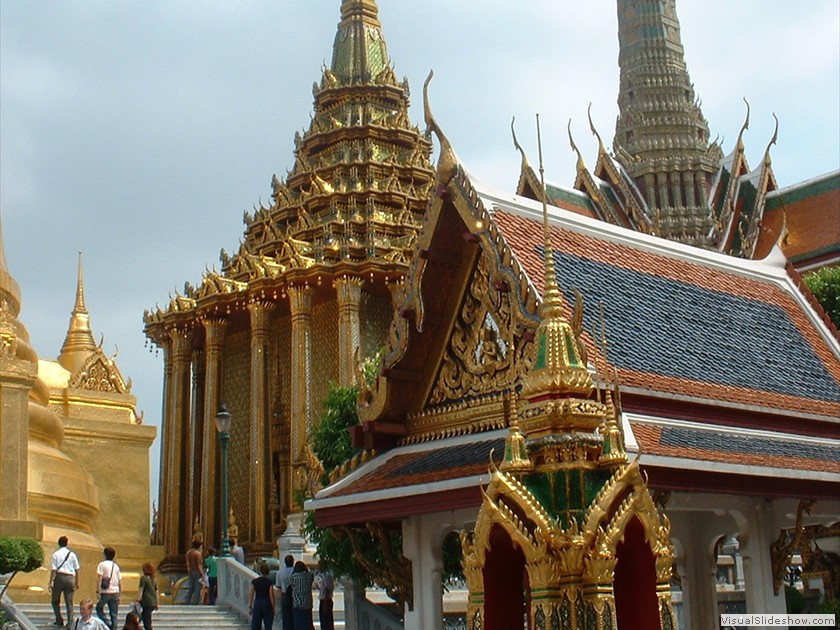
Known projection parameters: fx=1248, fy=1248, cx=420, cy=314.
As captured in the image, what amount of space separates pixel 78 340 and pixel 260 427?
462cm

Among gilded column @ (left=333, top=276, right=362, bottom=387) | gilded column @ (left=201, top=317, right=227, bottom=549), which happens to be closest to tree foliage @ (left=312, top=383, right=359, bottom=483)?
gilded column @ (left=333, top=276, right=362, bottom=387)

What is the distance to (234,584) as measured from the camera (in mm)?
16641

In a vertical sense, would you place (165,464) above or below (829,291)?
below

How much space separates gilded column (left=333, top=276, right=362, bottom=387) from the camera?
91.3 ft

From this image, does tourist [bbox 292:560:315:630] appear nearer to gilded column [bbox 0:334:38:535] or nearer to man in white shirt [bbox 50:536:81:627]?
man in white shirt [bbox 50:536:81:627]

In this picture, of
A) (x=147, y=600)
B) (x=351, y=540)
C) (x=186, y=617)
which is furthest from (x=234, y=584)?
(x=351, y=540)

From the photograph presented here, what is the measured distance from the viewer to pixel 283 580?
13.6 m

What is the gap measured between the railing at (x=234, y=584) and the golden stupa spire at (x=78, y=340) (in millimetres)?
11718

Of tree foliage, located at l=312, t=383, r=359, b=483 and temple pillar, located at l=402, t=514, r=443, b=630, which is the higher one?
tree foliage, located at l=312, t=383, r=359, b=483

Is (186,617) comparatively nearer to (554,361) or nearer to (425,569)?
(425,569)

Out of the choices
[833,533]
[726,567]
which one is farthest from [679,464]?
[726,567]

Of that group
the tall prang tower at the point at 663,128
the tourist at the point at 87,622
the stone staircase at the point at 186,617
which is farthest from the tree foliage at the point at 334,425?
the tall prang tower at the point at 663,128

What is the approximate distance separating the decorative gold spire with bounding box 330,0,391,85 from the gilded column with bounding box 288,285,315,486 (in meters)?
7.86

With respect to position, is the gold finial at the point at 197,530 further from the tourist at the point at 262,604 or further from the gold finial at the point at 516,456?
the gold finial at the point at 516,456
